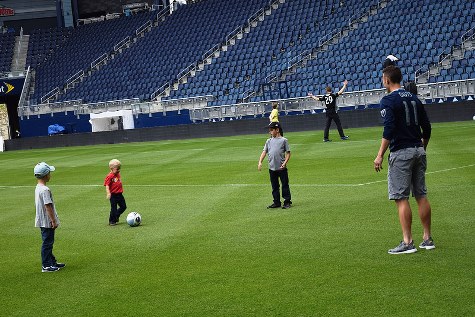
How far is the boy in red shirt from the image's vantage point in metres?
16.2

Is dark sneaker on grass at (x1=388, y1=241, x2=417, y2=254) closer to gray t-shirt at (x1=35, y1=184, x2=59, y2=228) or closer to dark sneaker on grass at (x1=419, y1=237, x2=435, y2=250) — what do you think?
dark sneaker on grass at (x1=419, y1=237, x2=435, y2=250)

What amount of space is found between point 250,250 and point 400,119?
3090mm

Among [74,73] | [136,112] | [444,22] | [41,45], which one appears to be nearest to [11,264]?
[444,22]

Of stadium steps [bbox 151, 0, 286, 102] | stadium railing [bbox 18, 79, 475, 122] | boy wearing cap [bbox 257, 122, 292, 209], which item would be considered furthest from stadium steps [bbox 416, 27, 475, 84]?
boy wearing cap [bbox 257, 122, 292, 209]

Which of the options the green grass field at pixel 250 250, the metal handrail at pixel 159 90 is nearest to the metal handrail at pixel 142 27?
the metal handrail at pixel 159 90

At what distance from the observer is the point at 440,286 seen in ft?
29.7

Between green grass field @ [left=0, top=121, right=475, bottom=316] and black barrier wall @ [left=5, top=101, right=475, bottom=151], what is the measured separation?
466 inches

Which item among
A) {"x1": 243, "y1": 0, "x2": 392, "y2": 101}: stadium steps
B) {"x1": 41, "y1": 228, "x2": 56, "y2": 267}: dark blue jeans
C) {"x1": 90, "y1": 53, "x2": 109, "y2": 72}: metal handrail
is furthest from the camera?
{"x1": 90, "y1": 53, "x2": 109, "y2": 72}: metal handrail

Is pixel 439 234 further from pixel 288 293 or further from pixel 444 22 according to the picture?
pixel 444 22

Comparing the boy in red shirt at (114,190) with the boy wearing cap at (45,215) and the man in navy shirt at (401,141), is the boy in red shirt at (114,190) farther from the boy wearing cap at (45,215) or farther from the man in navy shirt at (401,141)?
the man in navy shirt at (401,141)

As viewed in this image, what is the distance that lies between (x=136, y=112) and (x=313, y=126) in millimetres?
15805

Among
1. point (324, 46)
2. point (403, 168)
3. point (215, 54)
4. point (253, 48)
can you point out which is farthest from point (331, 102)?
point (215, 54)

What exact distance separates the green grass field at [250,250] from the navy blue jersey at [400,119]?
58.4 inches

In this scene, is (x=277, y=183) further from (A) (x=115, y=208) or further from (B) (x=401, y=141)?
(B) (x=401, y=141)
